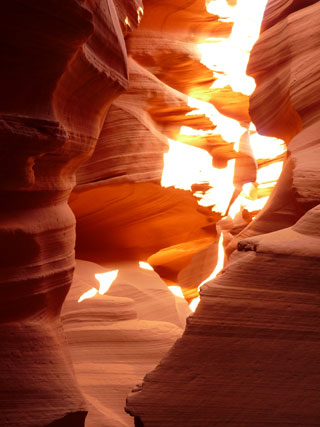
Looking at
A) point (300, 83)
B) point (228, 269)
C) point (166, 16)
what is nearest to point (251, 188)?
point (166, 16)

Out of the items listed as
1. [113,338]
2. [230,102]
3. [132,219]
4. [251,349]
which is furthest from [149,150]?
[251,349]

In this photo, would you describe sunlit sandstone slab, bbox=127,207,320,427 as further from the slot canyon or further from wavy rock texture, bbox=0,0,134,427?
wavy rock texture, bbox=0,0,134,427

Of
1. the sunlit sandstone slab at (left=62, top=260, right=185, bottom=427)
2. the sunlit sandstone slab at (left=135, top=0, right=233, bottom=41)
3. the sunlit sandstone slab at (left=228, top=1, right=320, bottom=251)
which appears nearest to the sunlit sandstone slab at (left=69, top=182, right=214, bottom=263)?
the sunlit sandstone slab at (left=62, top=260, right=185, bottom=427)

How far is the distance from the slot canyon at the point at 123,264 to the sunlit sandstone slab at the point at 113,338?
21 mm

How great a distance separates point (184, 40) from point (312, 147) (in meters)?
5.00

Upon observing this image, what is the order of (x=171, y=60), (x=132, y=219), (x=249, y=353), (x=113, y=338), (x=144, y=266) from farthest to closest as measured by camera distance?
(x=171, y=60), (x=144, y=266), (x=132, y=219), (x=113, y=338), (x=249, y=353)

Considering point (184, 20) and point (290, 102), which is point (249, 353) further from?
point (184, 20)

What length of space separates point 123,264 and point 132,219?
0.73 meters

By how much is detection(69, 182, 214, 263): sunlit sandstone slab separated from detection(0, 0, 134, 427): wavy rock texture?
11.1ft

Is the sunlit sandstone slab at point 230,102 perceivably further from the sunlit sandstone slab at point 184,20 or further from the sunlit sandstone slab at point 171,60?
the sunlit sandstone slab at point 184,20

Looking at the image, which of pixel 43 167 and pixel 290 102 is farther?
pixel 290 102

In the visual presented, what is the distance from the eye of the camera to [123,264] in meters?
8.11

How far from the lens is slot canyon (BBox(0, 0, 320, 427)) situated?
2904 millimetres

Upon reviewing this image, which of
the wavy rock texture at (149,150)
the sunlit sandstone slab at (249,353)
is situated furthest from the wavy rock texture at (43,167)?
the wavy rock texture at (149,150)
